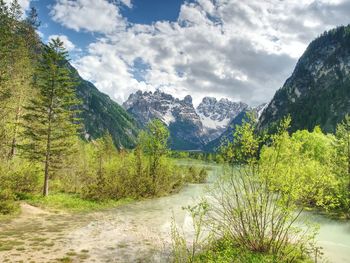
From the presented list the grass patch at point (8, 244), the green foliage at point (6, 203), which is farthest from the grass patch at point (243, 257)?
the green foliage at point (6, 203)

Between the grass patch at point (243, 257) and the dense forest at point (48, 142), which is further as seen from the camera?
the dense forest at point (48, 142)

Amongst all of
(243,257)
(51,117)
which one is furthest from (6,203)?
(243,257)

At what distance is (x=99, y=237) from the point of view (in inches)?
950

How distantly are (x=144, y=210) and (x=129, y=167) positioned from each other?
1546cm

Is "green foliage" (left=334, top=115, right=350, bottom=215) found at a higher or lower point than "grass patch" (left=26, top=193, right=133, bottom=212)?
higher

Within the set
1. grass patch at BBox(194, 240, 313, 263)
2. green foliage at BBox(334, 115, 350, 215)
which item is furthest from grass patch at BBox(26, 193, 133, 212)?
green foliage at BBox(334, 115, 350, 215)

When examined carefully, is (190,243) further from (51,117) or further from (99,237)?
(51,117)

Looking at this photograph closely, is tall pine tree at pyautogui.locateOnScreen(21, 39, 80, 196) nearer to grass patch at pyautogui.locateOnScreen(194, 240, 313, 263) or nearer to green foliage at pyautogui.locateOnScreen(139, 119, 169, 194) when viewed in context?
green foliage at pyautogui.locateOnScreen(139, 119, 169, 194)

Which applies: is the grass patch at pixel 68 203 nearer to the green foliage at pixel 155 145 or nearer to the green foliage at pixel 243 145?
the green foliage at pixel 155 145

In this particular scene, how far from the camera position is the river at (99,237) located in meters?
19.1

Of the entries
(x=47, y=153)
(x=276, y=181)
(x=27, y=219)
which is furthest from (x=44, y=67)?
(x=276, y=181)

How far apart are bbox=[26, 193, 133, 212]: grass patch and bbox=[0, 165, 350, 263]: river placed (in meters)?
2.77

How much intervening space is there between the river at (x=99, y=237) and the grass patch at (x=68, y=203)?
277 centimetres

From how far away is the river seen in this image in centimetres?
1912
